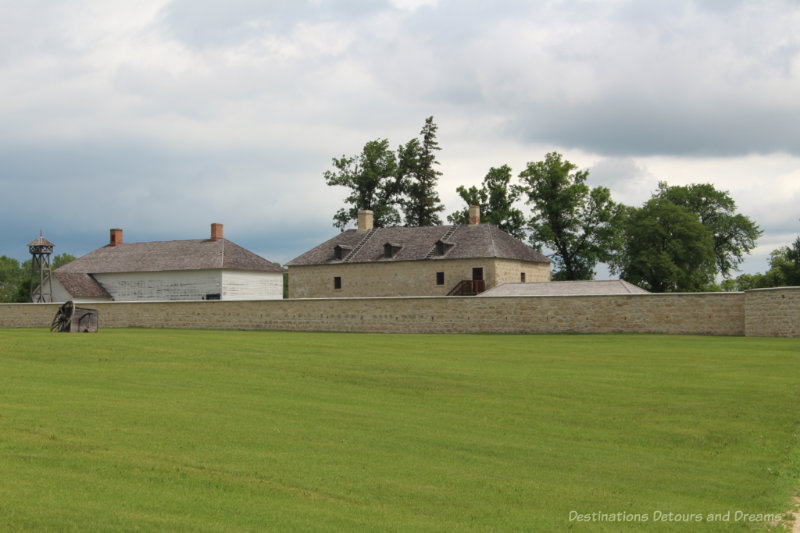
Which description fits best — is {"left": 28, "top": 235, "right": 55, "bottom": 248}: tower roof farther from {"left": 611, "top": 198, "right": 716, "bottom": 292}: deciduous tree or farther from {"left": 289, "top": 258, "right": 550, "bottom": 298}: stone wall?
{"left": 611, "top": 198, "right": 716, "bottom": 292}: deciduous tree

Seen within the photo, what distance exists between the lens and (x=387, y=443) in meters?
10.5

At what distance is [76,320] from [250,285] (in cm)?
3186

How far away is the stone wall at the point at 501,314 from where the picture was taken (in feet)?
94.3

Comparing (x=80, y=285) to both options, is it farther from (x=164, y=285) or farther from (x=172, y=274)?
(x=172, y=274)

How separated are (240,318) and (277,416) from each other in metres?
25.6

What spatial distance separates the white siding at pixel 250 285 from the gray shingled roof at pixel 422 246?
5289 mm

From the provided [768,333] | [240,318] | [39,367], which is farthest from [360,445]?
[240,318]

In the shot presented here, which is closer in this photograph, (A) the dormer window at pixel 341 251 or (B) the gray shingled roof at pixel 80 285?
(A) the dormer window at pixel 341 251

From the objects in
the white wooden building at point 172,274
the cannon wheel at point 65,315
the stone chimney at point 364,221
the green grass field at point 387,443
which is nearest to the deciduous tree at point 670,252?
the stone chimney at point 364,221

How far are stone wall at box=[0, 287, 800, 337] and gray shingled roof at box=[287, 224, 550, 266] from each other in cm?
1687

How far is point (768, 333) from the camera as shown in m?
28.0

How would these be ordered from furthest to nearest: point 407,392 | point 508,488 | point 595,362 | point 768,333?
point 768,333 < point 595,362 < point 407,392 < point 508,488

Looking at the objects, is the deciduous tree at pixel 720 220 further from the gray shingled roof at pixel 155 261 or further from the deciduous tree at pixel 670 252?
the gray shingled roof at pixel 155 261

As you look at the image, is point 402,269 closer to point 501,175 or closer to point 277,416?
point 501,175
